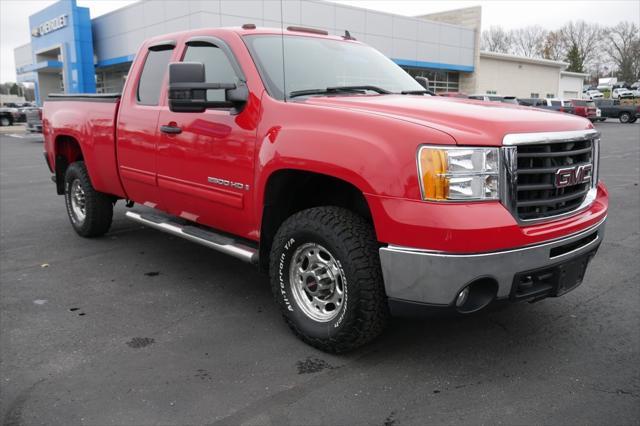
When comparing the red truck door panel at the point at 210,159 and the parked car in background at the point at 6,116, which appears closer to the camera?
the red truck door panel at the point at 210,159

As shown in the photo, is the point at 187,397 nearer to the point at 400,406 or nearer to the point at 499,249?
the point at 400,406

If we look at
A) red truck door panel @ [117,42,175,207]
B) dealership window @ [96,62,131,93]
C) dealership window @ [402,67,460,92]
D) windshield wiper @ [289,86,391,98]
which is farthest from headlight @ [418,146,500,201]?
dealership window @ [96,62,131,93]

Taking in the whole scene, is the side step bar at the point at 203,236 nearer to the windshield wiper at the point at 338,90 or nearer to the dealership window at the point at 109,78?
the windshield wiper at the point at 338,90

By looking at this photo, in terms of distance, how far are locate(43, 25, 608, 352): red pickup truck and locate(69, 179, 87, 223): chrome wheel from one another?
5.38 ft

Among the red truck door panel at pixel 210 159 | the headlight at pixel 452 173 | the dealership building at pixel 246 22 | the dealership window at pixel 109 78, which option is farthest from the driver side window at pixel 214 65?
the dealership window at pixel 109 78

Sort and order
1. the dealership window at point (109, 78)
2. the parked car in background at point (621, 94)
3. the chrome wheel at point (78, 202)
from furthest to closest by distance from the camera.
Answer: the parked car in background at point (621, 94)
the dealership window at point (109, 78)
the chrome wheel at point (78, 202)

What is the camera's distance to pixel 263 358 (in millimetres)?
3424

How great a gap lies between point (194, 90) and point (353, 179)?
50.3 inches

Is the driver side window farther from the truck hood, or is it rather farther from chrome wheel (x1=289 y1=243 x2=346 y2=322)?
chrome wheel (x1=289 y1=243 x2=346 y2=322)

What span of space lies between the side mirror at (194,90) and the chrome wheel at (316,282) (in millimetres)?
1104

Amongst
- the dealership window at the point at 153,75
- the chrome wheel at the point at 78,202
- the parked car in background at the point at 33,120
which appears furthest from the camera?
the parked car in background at the point at 33,120

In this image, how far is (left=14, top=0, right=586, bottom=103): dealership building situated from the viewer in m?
26.6

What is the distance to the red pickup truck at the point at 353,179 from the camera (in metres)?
2.83

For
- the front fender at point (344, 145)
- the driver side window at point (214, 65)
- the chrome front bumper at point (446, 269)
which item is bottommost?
the chrome front bumper at point (446, 269)
